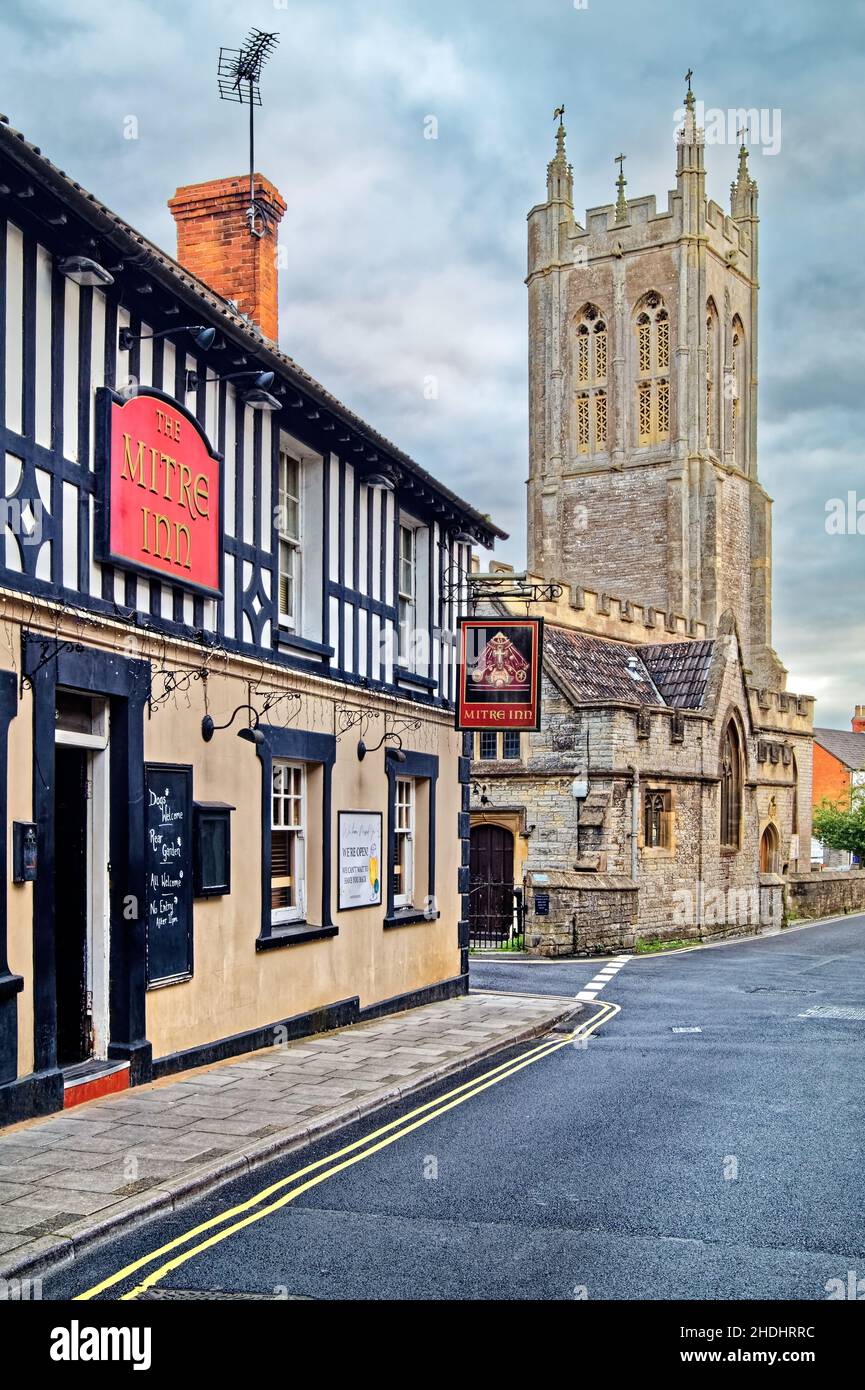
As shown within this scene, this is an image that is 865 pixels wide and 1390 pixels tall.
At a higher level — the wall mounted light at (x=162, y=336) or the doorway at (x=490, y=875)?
the wall mounted light at (x=162, y=336)

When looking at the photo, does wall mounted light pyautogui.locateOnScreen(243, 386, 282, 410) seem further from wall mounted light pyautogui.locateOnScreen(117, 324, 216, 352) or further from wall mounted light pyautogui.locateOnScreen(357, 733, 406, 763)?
wall mounted light pyautogui.locateOnScreen(357, 733, 406, 763)

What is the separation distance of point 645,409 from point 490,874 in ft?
130

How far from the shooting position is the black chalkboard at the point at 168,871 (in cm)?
1072

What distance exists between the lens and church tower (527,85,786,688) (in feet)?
208

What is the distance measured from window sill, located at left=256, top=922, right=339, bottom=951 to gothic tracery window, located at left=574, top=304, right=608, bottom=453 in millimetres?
55347

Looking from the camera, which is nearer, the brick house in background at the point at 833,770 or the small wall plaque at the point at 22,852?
the small wall plaque at the point at 22,852

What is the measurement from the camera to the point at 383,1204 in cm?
732

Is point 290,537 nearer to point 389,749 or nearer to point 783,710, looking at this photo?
point 389,749

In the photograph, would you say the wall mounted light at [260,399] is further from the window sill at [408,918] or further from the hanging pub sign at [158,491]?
the window sill at [408,918]

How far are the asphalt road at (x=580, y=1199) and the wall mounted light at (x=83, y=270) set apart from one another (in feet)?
21.1

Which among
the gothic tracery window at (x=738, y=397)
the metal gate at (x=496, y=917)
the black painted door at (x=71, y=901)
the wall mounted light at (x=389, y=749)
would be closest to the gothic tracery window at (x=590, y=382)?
the gothic tracery window at (x=738, y=397)

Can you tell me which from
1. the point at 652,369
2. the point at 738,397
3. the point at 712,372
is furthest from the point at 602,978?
the point at 738,397

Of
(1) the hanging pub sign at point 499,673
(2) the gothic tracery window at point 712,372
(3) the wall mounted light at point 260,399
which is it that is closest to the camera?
(3) the wall mounted light at point 260,399
